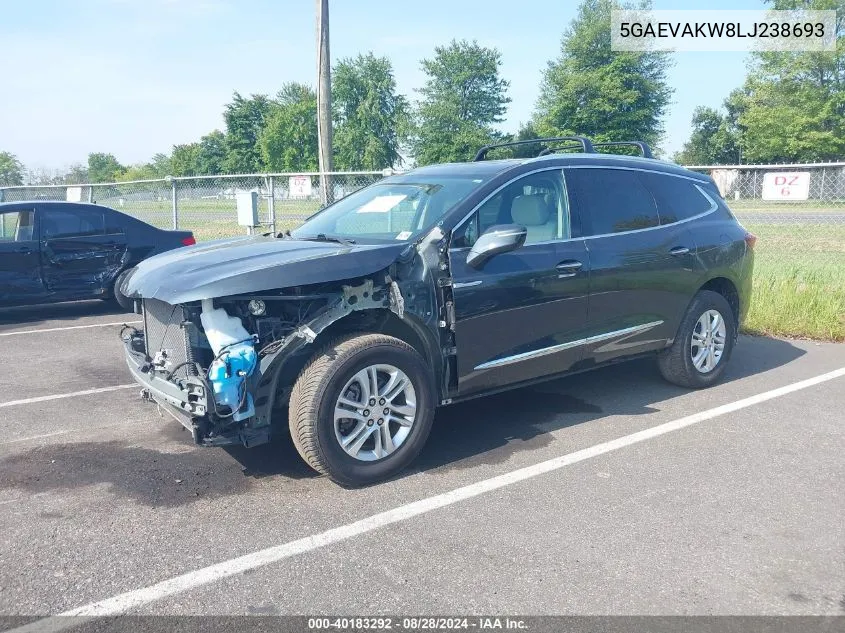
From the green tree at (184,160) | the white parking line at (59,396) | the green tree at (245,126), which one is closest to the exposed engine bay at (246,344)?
the white parking line at (59,396)

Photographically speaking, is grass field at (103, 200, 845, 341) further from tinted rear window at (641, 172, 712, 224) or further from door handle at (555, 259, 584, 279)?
door handle at (555, 259, 584, 279)

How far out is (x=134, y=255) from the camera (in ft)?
32.5

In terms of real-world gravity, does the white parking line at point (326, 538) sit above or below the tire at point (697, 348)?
below

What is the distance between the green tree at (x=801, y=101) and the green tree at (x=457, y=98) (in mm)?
22632

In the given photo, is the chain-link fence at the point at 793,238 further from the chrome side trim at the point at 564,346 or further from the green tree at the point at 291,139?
the green tree at the point at 291,139

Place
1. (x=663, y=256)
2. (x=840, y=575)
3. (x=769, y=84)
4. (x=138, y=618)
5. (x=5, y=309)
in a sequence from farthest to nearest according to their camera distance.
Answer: (x=769, y=84) < (x=5, y=309) < (x=663, y=256) < (x=840, y=575) < (x=138, y=618)

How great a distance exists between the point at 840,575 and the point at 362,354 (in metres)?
2.45

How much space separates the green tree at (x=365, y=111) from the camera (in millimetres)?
76188

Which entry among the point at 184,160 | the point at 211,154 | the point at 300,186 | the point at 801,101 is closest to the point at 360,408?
the point at 300,186

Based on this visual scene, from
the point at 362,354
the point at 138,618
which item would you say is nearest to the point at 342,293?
the point at 362,354

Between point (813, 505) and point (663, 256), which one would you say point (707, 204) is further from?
point (813, 505)

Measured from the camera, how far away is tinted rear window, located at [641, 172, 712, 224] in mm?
5801

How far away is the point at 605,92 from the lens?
59750 mm

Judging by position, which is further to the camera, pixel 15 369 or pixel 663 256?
pixel 15 369
